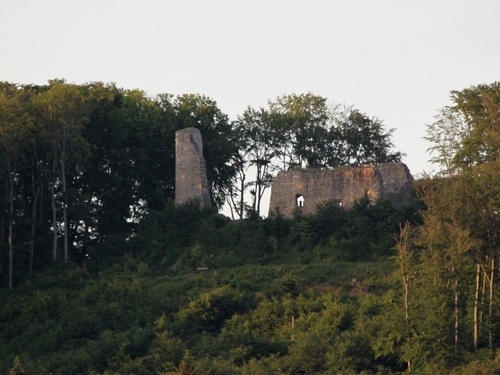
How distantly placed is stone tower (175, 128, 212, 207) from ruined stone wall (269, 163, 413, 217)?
247 centimetres

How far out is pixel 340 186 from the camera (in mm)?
51844

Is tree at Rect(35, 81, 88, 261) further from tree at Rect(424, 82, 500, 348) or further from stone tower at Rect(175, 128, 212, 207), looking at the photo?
tree at Rect(424, 82, 500, 348)

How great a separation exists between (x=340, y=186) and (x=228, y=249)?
13.6 ft

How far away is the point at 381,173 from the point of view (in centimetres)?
5181

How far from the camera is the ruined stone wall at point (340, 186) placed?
169ft

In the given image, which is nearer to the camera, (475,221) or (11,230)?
(475,221)

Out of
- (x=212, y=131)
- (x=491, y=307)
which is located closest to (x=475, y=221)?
(x=491, y=307)

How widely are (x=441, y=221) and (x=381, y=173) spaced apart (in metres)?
11.5

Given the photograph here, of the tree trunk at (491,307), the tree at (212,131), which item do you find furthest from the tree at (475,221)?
the tree at (212,131)

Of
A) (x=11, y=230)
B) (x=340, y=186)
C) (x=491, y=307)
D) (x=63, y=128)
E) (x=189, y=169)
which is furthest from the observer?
(x=189, y=169)

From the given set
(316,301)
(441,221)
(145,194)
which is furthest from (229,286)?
(145,194)

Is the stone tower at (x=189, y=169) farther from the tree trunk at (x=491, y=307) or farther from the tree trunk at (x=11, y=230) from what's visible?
the tree trunk at (x=491, y=307)

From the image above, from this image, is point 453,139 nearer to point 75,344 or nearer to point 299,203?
point 299,203

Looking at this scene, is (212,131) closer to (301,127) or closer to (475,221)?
(301,127)
